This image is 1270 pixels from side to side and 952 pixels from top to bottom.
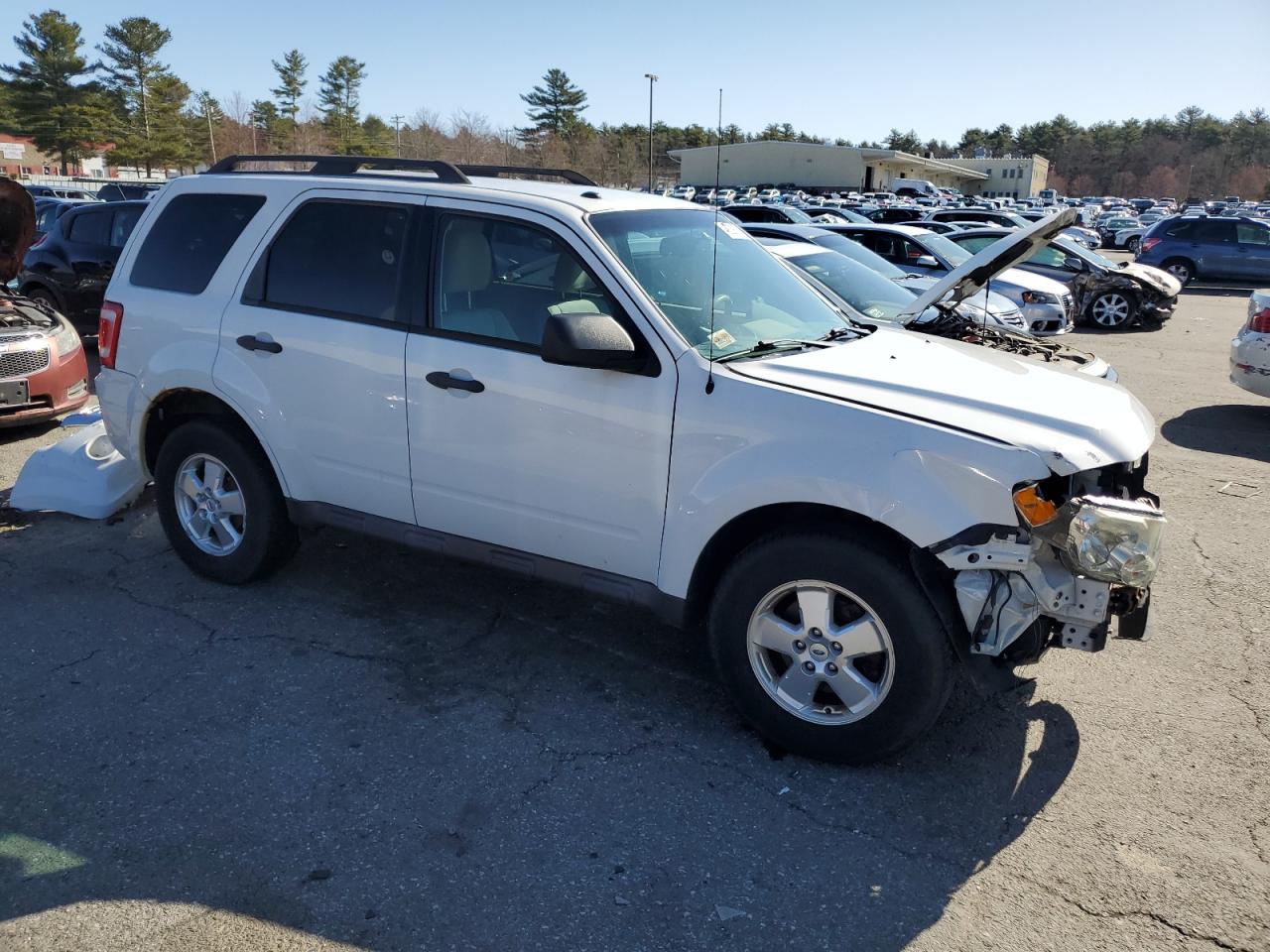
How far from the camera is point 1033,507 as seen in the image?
299cm

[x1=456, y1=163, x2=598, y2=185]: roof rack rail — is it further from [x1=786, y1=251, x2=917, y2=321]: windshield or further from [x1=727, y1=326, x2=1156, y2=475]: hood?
[x1=786, y1=251, x2=917, y2=321]: windshield

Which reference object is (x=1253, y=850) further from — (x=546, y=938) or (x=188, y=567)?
(x=188, y=567)

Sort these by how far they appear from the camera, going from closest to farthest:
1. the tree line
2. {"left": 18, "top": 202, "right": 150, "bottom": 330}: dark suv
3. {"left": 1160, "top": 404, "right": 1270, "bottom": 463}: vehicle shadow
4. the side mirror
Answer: the side mirror, {"left": 1160, "top": 404, "right": 1270, "bottom": 463}: vehicle shadow, {"left": 18, "top": 202, "right": 150, "bottom": 330}: dark suv, the tree line

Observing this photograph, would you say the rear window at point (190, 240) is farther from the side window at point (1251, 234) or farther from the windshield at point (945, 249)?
the side window at point (1251, 234)

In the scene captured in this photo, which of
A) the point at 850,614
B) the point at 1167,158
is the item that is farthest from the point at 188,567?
the point at 1167,158

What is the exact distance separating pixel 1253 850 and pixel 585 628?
2710 mm

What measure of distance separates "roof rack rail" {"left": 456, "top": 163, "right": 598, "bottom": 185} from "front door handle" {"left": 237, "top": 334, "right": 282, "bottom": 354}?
126 cm

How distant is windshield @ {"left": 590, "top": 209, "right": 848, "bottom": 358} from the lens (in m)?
3.69

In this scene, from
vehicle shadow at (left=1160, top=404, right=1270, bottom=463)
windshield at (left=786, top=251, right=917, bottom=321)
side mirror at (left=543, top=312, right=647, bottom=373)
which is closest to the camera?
side mirror at (left=543, top=312, right=647, bottom=373)

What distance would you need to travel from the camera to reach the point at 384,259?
415 cm

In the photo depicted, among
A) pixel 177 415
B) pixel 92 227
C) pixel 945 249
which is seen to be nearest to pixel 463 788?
pixel 177 415

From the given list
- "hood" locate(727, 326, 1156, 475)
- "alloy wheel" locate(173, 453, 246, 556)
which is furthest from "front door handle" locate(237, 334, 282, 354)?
"hood" locate(727, 326, 1156, 475)

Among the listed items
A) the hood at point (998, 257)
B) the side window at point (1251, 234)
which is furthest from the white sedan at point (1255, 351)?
the side window at point (1251, 234)

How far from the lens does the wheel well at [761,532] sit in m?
3.22
